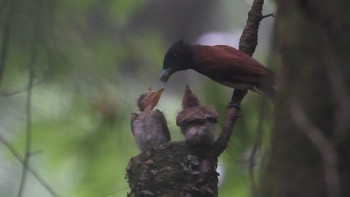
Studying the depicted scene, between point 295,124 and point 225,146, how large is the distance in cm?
90

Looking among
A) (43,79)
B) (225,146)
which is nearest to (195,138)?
(225,146)

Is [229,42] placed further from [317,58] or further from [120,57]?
[317,58]

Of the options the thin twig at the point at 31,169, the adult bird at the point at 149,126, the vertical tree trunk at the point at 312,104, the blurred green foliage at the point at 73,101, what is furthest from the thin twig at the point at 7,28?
the vertical tree trunk at the point at 312,104

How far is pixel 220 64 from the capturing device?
2551 millimetres

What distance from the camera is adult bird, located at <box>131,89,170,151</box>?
2.31 metres

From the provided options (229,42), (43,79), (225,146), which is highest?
(229,42)

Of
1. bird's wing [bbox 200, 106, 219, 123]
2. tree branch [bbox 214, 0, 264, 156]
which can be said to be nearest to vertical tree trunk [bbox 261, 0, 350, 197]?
tree branch [bbox 214, 0, 264, 156]

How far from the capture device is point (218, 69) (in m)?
2.54

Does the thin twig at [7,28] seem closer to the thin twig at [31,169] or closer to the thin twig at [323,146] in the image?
the thin twig at [31,169]

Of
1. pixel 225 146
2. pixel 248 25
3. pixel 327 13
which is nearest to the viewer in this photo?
pixel 327 13

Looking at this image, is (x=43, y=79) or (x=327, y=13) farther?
(x=43, y=79)

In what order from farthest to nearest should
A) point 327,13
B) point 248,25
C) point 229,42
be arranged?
point 229,42 < point 248,25 < point 327,13

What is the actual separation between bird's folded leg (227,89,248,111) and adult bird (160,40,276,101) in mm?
28

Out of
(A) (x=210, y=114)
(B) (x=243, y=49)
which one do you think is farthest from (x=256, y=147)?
(B) (x=243, y=49)
